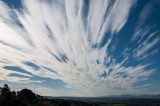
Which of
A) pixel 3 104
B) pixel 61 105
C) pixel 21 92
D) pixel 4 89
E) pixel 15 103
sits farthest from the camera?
pixel 21 92

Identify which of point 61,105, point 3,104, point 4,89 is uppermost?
point 4,89

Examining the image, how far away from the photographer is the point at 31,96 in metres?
145

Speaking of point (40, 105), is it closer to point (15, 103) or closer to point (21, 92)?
point (15, 103)

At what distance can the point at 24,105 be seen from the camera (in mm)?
101812

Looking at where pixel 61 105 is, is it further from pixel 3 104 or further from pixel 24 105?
pixel 3 104

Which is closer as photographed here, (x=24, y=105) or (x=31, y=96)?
(x=24, y=105)

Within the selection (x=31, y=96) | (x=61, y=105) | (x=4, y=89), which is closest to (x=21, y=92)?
(x=31, y=96)

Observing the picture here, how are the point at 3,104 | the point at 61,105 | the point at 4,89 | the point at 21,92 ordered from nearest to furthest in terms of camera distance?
the point at 3,104, the point at 61,105, the point at 4,89, the point at 21,92

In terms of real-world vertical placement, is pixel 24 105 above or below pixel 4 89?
below

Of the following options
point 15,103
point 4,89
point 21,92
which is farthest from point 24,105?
point 21,92

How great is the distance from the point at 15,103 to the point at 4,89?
90.8 feet

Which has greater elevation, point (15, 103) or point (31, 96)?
point (31, 96)

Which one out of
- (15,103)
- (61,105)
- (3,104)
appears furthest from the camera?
(61,105)

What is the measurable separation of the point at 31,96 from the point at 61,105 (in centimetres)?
3522
